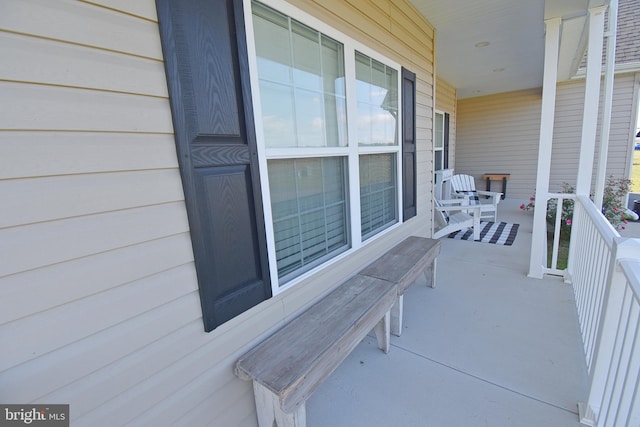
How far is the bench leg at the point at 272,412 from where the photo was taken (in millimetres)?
1217

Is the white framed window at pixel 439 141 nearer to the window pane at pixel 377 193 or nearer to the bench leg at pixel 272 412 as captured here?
the window pane at pixel 377 193

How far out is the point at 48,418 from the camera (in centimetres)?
85

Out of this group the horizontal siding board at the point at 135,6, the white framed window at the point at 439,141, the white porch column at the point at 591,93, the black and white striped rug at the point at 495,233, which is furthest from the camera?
the white framed window at the point at 439,141

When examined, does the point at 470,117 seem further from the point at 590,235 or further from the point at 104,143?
the point at 104,143

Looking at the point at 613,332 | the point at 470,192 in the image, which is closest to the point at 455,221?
the point at 470,192

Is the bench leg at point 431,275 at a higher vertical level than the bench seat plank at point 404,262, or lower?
lower

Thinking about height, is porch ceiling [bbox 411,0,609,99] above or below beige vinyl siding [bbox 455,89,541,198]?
above

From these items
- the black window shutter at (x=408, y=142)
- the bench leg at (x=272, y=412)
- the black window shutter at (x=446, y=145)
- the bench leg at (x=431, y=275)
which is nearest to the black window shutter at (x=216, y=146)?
the bench leg at (x=272, y=412)

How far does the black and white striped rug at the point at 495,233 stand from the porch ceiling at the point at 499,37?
→ 8.97 feet

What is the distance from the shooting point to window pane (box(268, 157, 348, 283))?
1.62m

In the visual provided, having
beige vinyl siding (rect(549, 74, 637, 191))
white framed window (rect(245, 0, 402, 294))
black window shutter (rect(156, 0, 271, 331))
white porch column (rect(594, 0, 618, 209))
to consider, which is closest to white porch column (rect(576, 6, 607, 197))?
white porch column (rect(594, 0, 618, 209))

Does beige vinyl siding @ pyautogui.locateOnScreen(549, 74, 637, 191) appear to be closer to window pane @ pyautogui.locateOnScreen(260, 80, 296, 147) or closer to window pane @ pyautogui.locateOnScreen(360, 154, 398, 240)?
window pane @ pyautogui.locateOnScreen(360, 154, 398, 240)

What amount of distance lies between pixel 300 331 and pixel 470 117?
26.7 feet

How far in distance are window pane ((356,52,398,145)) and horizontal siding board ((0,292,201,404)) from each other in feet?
5.71
